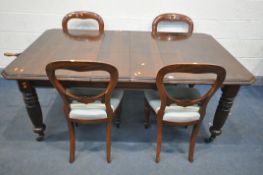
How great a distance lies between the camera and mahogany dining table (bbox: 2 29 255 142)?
136 centimetres

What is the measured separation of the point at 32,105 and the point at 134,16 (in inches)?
55.2

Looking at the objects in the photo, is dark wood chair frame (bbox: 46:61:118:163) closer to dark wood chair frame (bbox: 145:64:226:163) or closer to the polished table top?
the polished table top

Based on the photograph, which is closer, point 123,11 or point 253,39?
point 123,11

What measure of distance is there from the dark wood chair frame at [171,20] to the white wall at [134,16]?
183mm

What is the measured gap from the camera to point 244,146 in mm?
1840

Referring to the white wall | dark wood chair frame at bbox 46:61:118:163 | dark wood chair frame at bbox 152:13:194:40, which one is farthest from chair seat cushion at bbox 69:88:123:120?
the white wall

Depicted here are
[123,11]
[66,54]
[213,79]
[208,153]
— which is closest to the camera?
[213,79]

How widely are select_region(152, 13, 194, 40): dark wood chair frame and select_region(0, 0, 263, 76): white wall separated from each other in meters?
0.18

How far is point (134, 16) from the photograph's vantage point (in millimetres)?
2348

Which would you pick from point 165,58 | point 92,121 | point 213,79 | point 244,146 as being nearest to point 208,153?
point 244,146

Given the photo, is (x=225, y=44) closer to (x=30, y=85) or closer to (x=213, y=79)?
(x=213, y=79)

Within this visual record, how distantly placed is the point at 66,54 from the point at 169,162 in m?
1.13

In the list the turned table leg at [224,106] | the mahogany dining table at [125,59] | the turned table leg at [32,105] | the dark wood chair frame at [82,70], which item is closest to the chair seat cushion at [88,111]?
the dark wood chair frame at [82,70]

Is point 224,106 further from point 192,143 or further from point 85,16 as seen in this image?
point 85,16
